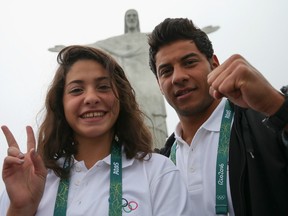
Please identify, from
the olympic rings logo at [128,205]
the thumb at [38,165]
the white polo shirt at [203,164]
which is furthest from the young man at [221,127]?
the thumb at [38,165]

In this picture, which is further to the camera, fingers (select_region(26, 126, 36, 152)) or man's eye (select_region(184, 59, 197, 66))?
man's eye (select_region(184, 59, 197, 66))

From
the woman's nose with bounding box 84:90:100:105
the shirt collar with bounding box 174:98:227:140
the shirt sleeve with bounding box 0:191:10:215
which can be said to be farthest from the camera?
the shirt collar with bounding box 174:98:227:140

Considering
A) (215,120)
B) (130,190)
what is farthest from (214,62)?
(130,190)

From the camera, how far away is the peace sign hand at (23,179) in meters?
1.85

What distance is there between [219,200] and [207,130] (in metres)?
0.51

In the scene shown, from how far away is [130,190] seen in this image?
1.91 m

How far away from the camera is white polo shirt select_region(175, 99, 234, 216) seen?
7.32ft

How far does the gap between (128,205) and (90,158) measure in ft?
1.32

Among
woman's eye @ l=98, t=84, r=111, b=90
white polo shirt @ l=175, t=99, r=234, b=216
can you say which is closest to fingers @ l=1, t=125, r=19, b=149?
woman's eye @ l=98, t=84, r=111, b=90

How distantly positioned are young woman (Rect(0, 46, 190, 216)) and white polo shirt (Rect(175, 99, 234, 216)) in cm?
30

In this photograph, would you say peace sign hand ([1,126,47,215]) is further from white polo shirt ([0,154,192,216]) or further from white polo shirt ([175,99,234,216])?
white polo shirt ([175,99,234,216])

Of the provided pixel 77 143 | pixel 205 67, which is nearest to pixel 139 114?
pixel 77 143

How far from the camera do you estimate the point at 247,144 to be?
78.2 inches

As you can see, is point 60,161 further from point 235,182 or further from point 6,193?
point 235,182
